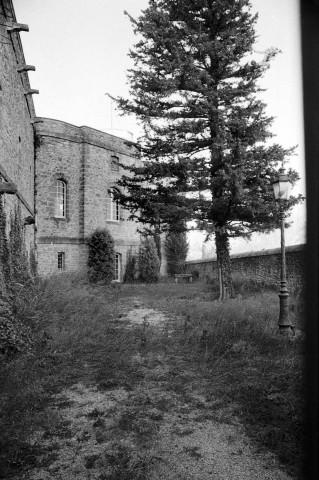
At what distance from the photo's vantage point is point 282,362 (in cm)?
450

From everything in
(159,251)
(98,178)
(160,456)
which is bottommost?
(160,456)

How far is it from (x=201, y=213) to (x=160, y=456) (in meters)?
8.65

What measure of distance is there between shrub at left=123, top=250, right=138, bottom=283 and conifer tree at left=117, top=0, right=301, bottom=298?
27.4 ft

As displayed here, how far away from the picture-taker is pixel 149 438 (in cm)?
286

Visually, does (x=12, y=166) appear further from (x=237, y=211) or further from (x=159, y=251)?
(x=159, y=251)

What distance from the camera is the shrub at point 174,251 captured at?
22.2 m

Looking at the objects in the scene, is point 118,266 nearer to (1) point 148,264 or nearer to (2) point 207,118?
(1) point 148,264

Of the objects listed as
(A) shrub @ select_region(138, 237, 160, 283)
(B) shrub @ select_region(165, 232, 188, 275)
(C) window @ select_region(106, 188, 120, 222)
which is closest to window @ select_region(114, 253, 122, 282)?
(A) shrub @ select_region(138, 237, 160, 283)

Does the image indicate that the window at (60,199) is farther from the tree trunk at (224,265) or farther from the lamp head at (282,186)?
the lamp head at (282,186)

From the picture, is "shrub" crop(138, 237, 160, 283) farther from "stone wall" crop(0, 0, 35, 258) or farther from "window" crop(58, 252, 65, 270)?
"stone wall" crop(0, 0, 35, 258)

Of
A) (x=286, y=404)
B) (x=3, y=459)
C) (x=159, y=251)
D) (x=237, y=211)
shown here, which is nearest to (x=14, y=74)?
(x=237, y=211)

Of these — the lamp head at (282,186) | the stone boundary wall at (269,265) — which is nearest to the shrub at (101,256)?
the stone boundary wall at (269,265)

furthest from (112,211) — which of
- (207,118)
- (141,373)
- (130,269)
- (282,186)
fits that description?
(141,373)

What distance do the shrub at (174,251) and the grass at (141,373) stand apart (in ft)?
46.6
